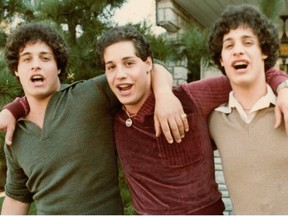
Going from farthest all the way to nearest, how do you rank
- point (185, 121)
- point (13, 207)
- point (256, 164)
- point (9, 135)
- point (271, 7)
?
1. point (271, 7)
2. point (13, 207)
3. point (9, 135)
4. point (185, 121)
5. point (256, 164)

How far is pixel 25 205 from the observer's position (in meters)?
1.95

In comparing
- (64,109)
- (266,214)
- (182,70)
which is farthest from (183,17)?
(266,214)

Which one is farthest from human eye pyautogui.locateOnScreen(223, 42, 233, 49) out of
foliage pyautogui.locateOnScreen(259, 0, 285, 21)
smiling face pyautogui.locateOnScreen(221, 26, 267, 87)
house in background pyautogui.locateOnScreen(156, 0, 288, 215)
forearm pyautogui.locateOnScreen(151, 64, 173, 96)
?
house in background pyautogui.locateOnScreen(156, 0, 288, 215)

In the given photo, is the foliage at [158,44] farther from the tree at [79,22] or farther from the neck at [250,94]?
the neck at [250,94]

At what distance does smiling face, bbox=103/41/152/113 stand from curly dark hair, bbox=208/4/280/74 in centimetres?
30

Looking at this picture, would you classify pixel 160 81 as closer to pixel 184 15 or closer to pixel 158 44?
pixel 158 44

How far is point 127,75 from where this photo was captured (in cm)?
163

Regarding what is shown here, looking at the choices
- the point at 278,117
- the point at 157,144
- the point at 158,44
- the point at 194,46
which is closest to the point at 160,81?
the point at 157,144

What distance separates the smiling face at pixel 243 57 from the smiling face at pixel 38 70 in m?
0.67

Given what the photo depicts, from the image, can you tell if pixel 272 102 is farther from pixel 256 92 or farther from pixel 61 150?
pixel 61 150

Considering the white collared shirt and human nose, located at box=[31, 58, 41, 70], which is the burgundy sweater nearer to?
the white collared shirt

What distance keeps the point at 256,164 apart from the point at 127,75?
54 centimetres

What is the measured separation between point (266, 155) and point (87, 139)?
26.4 inches

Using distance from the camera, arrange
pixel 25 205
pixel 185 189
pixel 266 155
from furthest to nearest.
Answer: pixel 25 205 < pixel 185 189 < pixel 266 155
